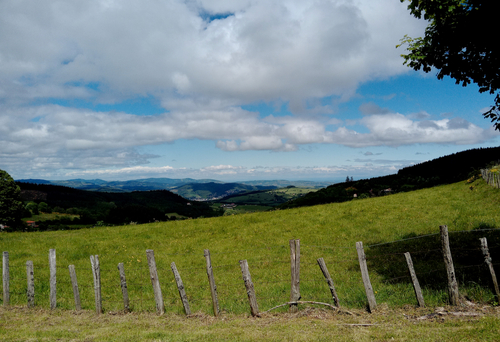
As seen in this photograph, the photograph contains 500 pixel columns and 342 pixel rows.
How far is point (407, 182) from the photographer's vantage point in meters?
54.0

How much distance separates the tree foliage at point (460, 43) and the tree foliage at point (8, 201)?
66333mm

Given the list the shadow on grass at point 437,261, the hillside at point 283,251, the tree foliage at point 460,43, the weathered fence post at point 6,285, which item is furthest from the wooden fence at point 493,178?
the weathered fence post at point 6,285

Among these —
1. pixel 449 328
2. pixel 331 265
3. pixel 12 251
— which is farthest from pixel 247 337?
pixel 12 251

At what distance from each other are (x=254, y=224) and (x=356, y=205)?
1287 centimetres

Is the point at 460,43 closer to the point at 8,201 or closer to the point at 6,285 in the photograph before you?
the point at 6,285

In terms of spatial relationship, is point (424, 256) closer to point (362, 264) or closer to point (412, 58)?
point (362, 264)

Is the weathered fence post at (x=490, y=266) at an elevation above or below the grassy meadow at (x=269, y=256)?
above

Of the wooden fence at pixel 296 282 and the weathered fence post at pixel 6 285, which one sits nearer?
the wooden fence at pixel 296 282

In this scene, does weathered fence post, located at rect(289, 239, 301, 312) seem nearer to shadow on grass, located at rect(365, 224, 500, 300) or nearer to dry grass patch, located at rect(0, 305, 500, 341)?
dry grass patch, located at rect(0, 305, 500, 341)

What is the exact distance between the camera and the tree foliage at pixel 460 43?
11.1 meters

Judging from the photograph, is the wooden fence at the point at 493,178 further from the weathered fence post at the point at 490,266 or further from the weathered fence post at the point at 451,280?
the weathered fence post at the point at 451,280

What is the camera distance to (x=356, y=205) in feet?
111

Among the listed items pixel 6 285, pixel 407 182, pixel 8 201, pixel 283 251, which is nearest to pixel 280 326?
pixel 283 251

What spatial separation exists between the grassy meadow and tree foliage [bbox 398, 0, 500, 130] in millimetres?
7801
